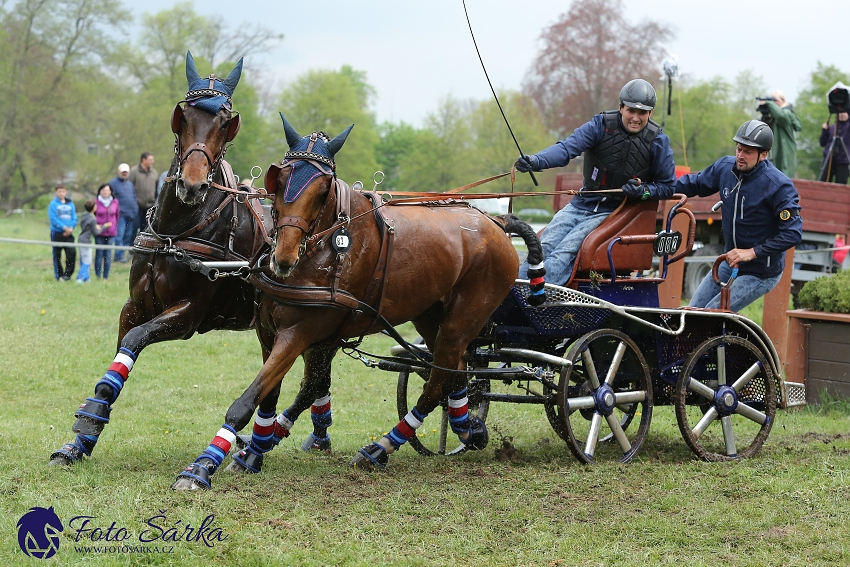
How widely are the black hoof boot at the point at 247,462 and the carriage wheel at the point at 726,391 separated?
293cm

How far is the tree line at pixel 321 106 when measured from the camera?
32594 mm

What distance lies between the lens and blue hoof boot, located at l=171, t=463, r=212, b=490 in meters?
4.96

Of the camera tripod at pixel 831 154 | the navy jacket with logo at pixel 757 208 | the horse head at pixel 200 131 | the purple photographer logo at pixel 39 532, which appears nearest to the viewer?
the purple photographer logo at pixel 39 532

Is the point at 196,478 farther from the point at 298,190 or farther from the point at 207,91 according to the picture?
the point at 207,91

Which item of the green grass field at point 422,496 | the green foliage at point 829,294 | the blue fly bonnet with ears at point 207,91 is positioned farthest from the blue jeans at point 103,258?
the green foliage at point 829,294

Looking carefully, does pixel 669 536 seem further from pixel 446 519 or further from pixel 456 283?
pixel 456 283

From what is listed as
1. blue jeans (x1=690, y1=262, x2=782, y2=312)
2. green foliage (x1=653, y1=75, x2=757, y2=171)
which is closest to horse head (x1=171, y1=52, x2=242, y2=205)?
blue jeans (x1=690, y1=262, x2=782, y2=312)

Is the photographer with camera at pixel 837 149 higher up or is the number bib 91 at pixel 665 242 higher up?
the photographer with camera at pixel 837 149

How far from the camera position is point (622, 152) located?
21.8 feet

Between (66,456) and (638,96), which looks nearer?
(66,456)

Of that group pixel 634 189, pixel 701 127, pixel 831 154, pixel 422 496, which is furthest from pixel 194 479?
pixel 701 127

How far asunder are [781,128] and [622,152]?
7940 millimetres

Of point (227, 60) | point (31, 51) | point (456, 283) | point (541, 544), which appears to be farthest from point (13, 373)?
point (227, 60)

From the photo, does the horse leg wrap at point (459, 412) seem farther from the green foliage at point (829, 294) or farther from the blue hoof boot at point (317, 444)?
the green foliage at point (829, 294)
